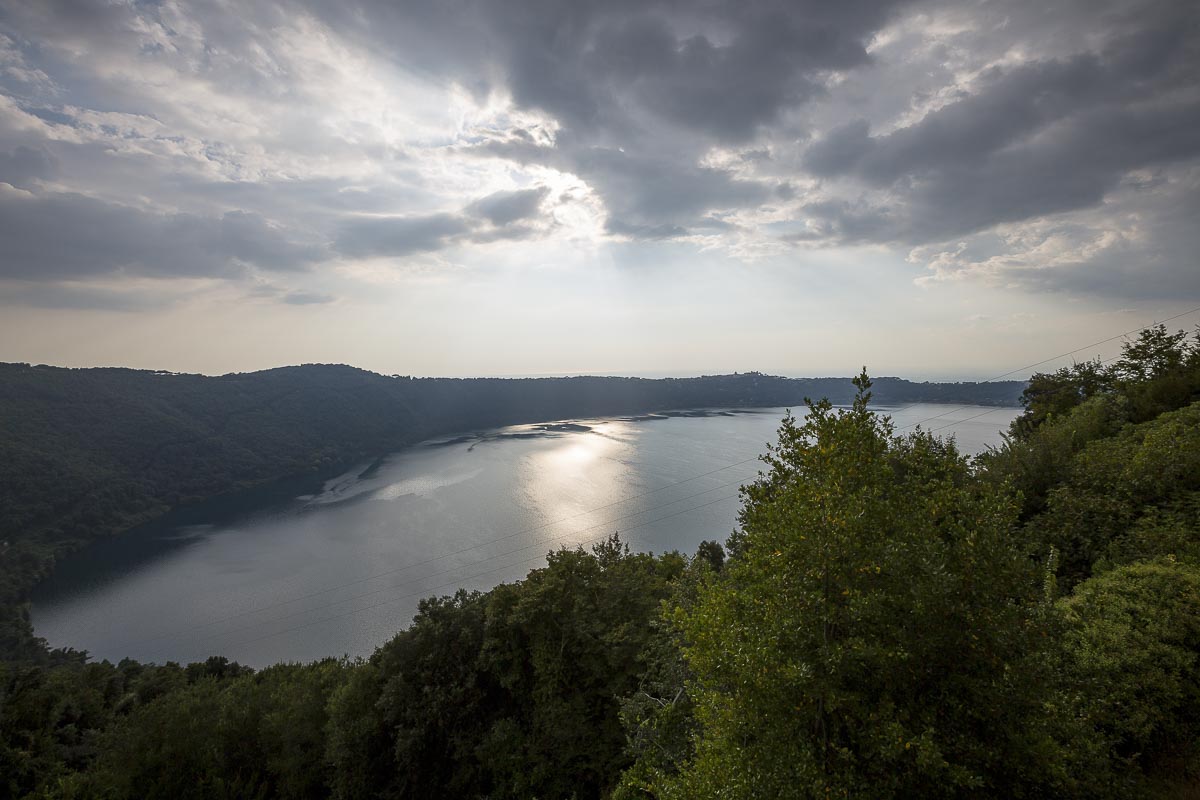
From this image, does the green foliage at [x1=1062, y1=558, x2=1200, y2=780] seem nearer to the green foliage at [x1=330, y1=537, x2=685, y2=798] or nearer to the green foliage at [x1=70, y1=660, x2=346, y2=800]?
the green foliage at [x1=330, y1=537, x2=685, y2=798]

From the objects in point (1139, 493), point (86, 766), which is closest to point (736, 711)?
point (1139, 493)

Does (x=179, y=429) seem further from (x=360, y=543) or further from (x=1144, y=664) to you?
(x=1144, y=664)

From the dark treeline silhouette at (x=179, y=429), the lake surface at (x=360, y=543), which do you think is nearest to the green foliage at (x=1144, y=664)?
the lake surface at (x=360, y=543)

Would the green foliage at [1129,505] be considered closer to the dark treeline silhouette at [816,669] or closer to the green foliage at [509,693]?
the dark treeline silhouette at [816,669]

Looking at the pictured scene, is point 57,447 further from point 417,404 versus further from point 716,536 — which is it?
point 716,536

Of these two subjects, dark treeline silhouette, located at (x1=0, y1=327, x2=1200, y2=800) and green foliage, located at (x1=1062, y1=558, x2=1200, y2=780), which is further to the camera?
green foliage, located at (x1=1062, y1=558, x2=1200, y2=780)

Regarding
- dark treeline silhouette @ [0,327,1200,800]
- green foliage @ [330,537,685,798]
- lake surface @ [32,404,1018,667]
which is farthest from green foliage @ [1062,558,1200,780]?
lake surface @ [32,404,1018,667]
